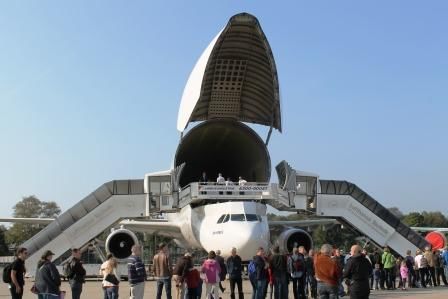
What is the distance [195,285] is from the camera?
526 inches

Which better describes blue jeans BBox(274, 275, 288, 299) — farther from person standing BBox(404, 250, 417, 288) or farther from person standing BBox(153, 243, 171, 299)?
person standing BBox(404, 250, 417, 288)

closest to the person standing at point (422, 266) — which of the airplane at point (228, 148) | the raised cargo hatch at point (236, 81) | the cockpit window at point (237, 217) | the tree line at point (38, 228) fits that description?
the airplane at point (228, 148)

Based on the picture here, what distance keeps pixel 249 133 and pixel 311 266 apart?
15387mm

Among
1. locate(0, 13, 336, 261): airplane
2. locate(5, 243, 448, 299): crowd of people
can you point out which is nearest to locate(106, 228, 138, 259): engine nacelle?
locate(0, 13, 336, 261): airplane

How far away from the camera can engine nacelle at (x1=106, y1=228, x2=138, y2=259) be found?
1075 inches

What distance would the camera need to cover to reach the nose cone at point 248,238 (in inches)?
808

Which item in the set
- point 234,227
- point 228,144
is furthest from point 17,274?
point 228,144

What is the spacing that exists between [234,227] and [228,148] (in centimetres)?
1340

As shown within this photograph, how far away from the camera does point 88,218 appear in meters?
25.3

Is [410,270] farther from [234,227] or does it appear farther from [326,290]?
[326,290]

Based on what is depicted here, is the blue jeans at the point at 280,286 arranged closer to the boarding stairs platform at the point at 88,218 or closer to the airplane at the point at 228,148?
the airplane at the point at 228,148

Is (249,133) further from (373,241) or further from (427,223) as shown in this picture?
(427,223)

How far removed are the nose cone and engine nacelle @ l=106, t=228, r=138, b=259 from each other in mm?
7547

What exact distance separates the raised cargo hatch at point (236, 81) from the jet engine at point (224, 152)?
0.71m
